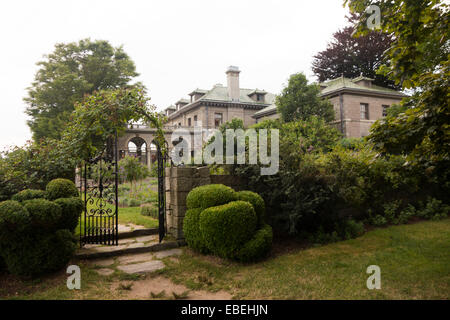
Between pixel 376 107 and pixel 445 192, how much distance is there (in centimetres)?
1718

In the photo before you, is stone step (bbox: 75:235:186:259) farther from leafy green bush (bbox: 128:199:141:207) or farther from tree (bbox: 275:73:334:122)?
tree (bbox: 275:73:334:122)

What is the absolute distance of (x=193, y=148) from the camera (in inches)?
1088

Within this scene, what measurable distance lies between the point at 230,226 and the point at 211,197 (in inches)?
27.9

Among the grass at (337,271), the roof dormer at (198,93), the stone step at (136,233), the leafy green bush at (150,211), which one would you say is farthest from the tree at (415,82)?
the roof dormer at (198,93)

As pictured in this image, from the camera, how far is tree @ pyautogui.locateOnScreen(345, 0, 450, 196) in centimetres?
326

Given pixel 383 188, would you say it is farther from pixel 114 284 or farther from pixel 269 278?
pixel 114 284

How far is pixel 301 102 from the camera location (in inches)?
818

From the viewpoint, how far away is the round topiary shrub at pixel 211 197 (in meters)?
4.98

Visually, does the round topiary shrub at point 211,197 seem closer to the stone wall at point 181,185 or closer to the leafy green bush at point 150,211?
the stone wall at point 181,185

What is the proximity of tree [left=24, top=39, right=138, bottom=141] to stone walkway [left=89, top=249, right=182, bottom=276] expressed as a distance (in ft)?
55.1

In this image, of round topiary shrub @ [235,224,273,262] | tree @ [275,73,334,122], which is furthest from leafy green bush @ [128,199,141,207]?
tree @ [275,73,334,122]

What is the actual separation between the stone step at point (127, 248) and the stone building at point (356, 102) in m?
19.7
